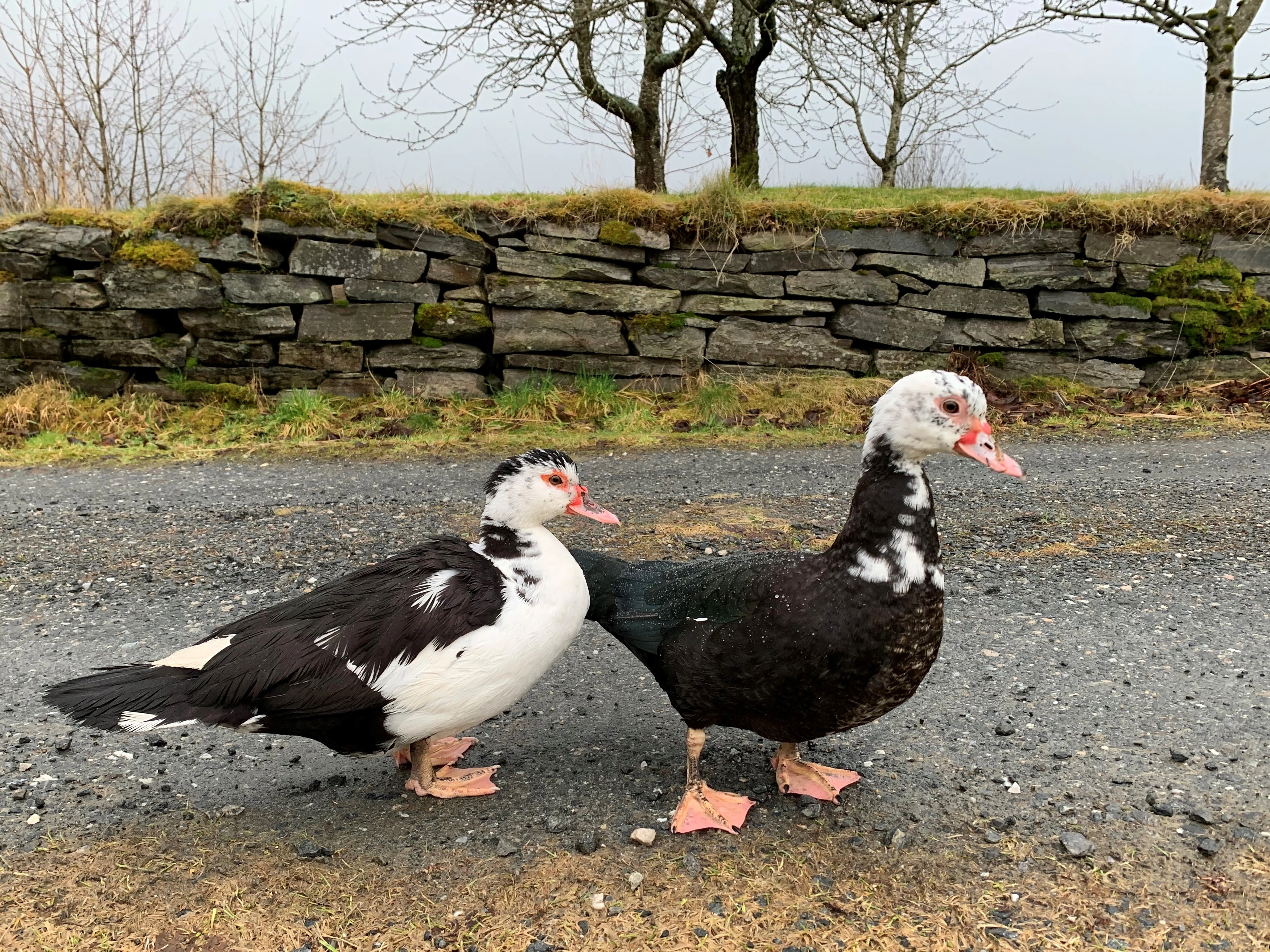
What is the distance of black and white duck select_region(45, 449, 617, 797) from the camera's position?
2.99 m

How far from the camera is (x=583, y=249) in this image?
1014cm

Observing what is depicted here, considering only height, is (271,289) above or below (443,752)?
above

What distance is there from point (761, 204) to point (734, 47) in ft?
13.3

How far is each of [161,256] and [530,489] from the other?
851cm

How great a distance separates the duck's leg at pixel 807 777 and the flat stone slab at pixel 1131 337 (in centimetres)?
879

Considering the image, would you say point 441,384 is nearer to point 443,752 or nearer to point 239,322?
point 239,322

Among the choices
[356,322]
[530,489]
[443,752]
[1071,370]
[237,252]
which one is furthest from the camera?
[1071,370]

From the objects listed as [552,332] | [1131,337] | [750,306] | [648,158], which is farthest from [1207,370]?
[648,158]

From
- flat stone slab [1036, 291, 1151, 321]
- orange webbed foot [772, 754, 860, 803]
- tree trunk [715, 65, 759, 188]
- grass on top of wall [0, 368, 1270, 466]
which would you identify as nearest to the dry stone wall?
flat stone slab [1036, 291, 1151, 321]

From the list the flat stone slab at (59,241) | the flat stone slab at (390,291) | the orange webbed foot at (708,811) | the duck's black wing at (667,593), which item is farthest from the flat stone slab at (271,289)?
the orange webbed foot at (708,811)

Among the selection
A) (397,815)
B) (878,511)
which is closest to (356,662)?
(397,815)

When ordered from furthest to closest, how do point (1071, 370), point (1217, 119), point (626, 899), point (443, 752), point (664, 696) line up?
1. point (1217, 119)
2. point (1071, 370)
3. point (664, 696)
4. point (443, 752)
5. point (626, 899)

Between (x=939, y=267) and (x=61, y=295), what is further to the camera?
(x=939, y=267)

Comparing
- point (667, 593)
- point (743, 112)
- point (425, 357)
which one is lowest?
point (667, 593)
